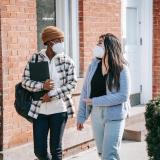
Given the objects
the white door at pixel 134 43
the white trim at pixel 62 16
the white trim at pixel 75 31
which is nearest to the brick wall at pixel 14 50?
the white trim at pixel 62 16

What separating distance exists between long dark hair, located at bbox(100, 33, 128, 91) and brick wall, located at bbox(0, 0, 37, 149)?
163 cm

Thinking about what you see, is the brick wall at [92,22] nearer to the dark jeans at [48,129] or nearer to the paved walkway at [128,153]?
the paved walkway at [128,153]

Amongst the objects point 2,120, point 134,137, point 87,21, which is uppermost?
point 87,21

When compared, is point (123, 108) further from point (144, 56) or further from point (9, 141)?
point (144, 56)

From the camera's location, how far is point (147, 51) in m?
10.6

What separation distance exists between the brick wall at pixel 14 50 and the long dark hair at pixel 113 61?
163 cm

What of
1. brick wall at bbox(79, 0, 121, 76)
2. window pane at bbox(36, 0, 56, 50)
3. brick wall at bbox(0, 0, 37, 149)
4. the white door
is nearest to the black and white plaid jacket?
brick wall at bbox(0, 0, 37, 149)

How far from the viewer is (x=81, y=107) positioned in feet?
18.4

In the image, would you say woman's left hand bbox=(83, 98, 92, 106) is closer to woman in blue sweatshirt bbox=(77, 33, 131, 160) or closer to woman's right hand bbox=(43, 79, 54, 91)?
woman in blue sweatshirt bbox=(77, 33, 131, 160)

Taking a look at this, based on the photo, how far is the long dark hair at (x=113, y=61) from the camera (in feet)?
17.4

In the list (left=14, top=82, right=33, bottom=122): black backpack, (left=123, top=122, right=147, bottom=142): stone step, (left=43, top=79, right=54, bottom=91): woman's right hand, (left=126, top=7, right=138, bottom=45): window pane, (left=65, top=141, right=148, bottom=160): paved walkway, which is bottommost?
(left=65, top=141, right=148, bottom=160): paved walkway

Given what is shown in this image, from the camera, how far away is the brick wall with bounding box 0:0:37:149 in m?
6.48

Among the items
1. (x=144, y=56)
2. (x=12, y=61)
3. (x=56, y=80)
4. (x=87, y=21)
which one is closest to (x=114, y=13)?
(x=87, y=21)

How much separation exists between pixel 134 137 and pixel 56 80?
3.17 meters
